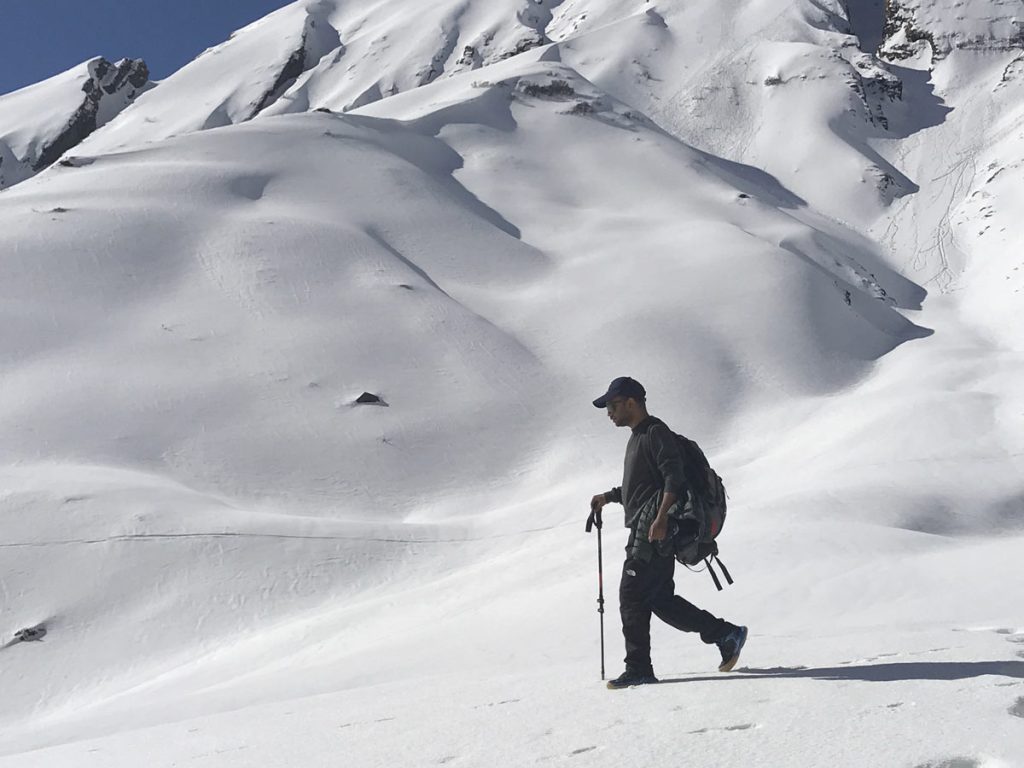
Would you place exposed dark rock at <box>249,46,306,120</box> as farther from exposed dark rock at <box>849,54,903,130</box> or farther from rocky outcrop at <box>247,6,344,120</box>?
exposed dark rock at <box>849,54,903,130</box>

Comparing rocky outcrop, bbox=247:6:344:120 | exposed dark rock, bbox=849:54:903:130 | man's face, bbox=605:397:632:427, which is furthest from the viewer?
rocky outcrop, bbox=247:6:344:120

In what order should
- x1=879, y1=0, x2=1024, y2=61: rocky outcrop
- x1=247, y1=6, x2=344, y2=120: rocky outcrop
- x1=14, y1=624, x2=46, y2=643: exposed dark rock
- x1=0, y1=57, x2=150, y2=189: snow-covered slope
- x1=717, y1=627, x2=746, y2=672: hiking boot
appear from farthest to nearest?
x1=0, y1=57, x2=150, y2=189: snow-covered slope, x1=247, y1=6, x2=344, y2=120: rocky outcrop, x1=879, y1=0, x2=1024, y2=61: rocky outcrop, x1=14, y1=624, x2=46, y2=643: exposed dark rock, x1=717, y1=627, x2=746, y2=672: hiking boot

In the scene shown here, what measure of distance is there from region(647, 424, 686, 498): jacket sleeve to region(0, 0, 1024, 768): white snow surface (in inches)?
44.0

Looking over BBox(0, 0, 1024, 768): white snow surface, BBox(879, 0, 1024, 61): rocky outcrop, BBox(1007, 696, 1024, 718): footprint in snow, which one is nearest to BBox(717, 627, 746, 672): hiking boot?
BBox(0, 0, 1024, 768): white snow surface

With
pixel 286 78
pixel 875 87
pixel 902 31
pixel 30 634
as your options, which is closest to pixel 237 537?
pixel 30 634

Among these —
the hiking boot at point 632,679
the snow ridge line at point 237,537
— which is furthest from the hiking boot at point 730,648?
the snow ridge line at point 237,537

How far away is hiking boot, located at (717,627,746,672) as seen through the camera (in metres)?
6.10

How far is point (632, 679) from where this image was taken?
597 cm

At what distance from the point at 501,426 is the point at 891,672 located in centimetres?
2153

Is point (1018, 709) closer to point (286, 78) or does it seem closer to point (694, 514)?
point (694, 514)

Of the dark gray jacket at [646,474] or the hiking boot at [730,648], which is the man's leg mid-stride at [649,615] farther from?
the dark gray jacket at [646,474]

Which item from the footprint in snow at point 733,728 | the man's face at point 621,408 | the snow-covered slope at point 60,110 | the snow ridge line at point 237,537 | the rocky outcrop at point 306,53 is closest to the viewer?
the footprint in snow at point 733,728

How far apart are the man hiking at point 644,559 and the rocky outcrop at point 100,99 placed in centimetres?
11234

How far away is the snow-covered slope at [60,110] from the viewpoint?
10569 centimetres
